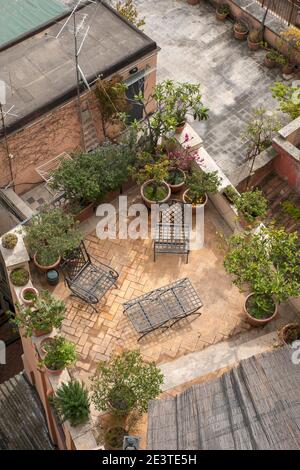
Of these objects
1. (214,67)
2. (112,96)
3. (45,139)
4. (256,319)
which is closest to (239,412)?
(256,319)

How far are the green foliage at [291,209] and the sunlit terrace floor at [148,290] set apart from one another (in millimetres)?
3134

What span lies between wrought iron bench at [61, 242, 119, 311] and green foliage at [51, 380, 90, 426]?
11.2ft

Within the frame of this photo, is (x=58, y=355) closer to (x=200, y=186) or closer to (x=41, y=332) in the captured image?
(x=41, y=332)

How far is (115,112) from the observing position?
74.8ft

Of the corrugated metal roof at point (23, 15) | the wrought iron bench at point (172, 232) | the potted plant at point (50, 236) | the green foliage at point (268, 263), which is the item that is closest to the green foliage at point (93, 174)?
the potted plant at point (50, 236)

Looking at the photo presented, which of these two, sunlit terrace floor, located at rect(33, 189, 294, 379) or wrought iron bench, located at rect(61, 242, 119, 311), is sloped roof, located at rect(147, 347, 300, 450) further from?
wrought iron bench, located at rect(61, 242, 119, 311)

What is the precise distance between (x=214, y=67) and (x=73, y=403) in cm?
1747

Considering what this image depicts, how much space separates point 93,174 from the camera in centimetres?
2052

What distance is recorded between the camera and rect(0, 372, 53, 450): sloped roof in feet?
80.7

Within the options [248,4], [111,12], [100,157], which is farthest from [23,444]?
[248,4]

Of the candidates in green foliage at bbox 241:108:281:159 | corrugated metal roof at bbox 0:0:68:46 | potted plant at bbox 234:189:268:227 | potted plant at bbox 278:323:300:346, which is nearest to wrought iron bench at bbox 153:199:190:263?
potted plant at bbox 234:189:268:227

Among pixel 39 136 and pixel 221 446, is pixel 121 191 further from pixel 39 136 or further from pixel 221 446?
pixel 221 446

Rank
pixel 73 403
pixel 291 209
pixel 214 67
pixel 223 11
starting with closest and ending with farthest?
pixel 73 403 < pixel 291 209 < pixel 214 67 < pixel 223 11

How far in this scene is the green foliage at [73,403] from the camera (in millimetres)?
16656
